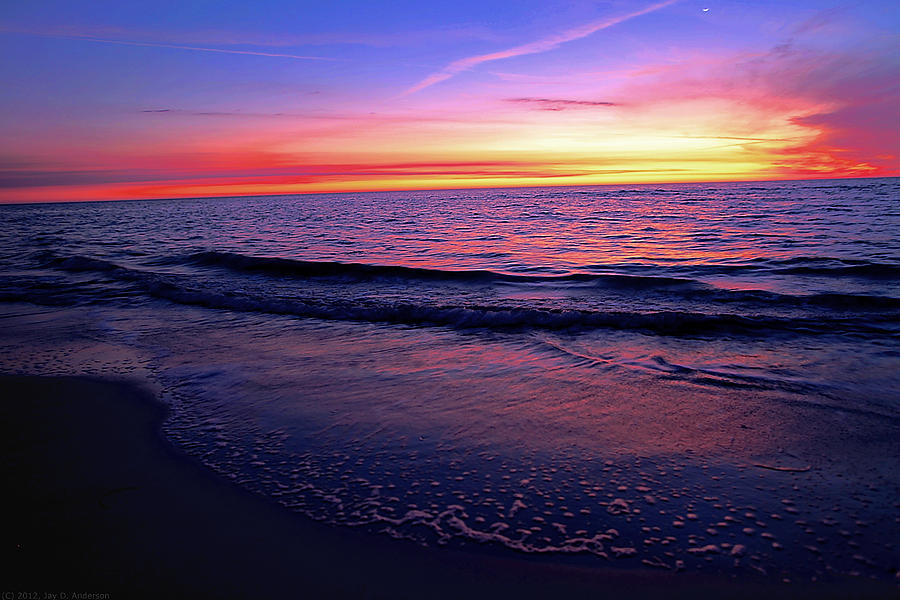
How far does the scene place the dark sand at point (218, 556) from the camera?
2.72 metres

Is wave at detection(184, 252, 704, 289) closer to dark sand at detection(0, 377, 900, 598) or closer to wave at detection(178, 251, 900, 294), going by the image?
wave at detection(178, 251, 900, 294)

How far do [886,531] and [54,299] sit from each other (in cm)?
1450

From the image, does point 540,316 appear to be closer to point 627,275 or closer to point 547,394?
point 547,394

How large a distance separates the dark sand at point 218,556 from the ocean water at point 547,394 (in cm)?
16

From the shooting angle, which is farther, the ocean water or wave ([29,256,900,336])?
wave ([29,256,900,336])

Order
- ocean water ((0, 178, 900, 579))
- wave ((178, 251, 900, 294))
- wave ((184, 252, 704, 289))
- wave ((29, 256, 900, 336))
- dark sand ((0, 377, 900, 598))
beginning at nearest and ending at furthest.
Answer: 1. dark sand ((0, 377, 900, 598))
2. ocean water ((0, 178, 900, 579))
3. wave ((29, 256, 900, 336))
4. wave ((178, 251, 900, 294))
5. wave ((184, 252, 704, 289))

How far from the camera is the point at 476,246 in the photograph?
20531 mm

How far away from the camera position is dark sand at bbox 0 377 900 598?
8.92 ft

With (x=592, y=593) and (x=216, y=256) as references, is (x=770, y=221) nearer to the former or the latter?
(x=216, y=256)

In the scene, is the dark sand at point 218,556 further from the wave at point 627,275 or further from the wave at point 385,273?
the wave at point 385,273

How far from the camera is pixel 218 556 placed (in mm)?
3020

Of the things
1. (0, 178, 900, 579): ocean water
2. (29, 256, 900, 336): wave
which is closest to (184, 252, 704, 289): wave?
(0, 178, 900, 579): ocean water

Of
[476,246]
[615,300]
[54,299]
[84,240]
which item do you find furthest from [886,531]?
[84,240]

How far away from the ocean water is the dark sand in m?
0.16
